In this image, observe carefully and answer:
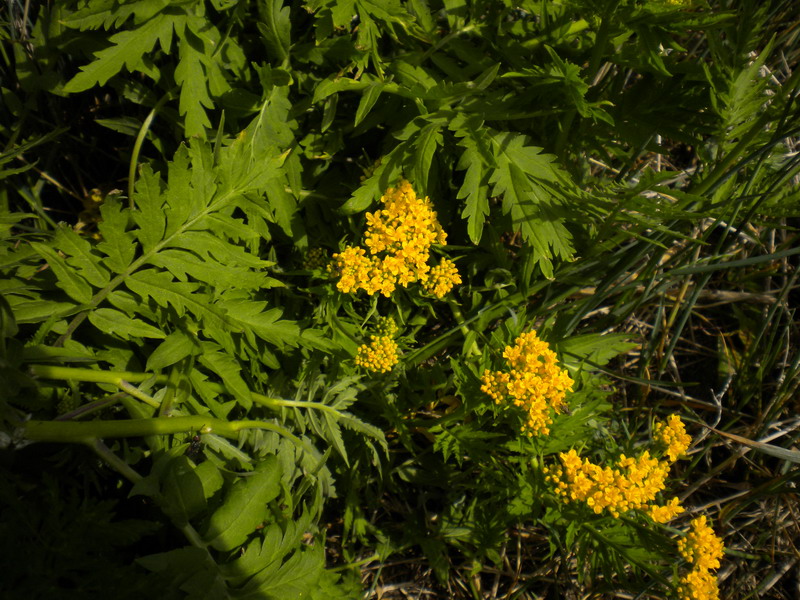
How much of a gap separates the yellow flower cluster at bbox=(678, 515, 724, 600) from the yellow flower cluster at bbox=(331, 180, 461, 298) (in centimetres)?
165

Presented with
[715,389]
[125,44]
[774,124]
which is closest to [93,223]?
[125,44]

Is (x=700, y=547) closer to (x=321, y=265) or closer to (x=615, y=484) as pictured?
(x=615, y=484)

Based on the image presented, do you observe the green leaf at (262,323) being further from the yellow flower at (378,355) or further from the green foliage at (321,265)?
Answer: the yellow flower at (378,355)

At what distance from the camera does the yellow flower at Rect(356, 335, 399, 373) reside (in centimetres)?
255

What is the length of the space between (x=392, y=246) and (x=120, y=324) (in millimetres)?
1120

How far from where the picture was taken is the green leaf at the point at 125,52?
7.48 ft

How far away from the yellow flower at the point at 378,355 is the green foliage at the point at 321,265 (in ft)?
0.26

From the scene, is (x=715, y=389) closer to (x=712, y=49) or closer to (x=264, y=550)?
(x=712, y=49)

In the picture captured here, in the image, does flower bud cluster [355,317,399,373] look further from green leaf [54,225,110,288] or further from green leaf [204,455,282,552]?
green leaf [54,225,110,288]

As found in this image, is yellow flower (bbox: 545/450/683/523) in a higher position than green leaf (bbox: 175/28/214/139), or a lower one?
lower

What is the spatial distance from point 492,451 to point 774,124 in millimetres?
2063

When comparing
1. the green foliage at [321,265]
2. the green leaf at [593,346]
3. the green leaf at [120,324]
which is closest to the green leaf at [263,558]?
the green foliage at [321,265]

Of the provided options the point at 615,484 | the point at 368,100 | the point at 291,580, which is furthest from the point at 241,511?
the point at 368,100

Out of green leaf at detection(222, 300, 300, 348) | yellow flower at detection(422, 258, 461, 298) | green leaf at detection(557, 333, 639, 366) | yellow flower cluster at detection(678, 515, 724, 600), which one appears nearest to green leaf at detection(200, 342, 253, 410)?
green leaf at detection(222, 300, 300, 348)
